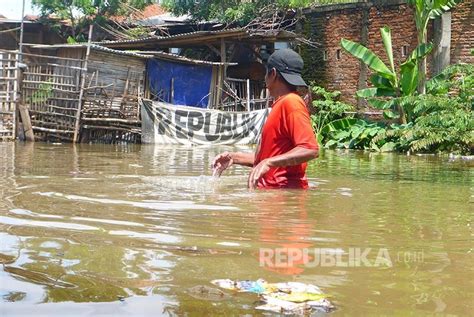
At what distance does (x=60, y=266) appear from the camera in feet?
9.09

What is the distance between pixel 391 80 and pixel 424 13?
1717 millimetres

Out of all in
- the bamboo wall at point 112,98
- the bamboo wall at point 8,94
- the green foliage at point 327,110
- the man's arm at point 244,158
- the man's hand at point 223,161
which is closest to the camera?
the man's arm at point 244,158

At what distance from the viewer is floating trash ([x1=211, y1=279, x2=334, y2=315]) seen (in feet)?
7.32

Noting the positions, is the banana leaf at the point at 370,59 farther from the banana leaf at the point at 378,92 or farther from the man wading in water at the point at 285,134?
the man wading in water at the point at 285,134

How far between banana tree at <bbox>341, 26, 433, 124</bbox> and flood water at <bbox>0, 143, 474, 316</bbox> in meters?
10.5

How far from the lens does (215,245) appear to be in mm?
3357

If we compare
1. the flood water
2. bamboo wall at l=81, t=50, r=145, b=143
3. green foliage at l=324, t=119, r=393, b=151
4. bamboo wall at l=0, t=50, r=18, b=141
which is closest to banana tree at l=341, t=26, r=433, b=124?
green foliage at l=324, t=119, r=393, b=151

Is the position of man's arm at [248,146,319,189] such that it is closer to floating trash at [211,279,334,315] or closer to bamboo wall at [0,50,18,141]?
floating trash at [211,279,334,315]

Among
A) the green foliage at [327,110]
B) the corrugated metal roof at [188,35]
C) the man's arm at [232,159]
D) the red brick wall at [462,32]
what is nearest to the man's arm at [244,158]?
the man's arm at [232,159]

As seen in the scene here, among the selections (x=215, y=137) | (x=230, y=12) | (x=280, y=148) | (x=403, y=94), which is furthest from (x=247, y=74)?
(x=280, y=148)

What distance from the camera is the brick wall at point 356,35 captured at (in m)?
18.7

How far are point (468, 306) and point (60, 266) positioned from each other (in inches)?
59.0

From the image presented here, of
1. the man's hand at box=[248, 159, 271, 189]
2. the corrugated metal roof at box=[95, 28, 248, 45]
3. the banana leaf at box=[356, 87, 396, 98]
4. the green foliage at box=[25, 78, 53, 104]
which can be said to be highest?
the corrugated metal roof at box=[95, 28, 248, 45]

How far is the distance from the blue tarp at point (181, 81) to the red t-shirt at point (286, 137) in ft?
46.7
